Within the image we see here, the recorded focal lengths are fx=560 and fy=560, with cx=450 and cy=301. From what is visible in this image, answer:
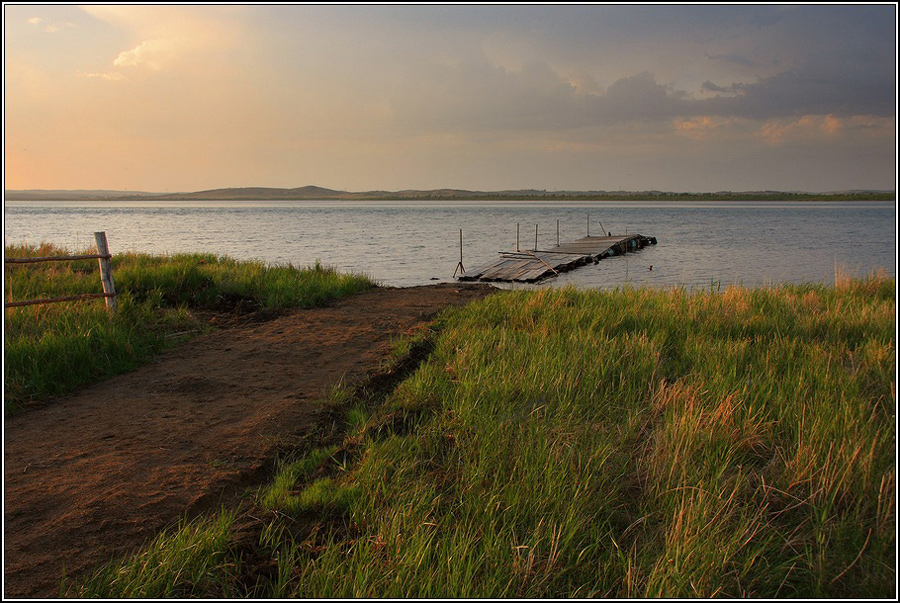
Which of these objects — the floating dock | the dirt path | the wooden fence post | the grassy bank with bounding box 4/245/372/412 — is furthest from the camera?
the floating dock

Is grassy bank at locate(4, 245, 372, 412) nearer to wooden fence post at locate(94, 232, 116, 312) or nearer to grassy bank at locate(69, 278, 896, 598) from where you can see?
wooden fence post at locate(94, 232, 116, 312)

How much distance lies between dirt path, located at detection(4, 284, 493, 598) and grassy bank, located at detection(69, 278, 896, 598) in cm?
38

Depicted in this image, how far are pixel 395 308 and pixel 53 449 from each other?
24.4ft

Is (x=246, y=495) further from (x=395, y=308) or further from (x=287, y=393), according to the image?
(x=395, y=308)

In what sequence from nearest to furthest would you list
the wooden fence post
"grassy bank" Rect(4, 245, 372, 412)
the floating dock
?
1. "grassy bank" Rect(4, 245, 372, 412)
2. the wooden fence post
3. the floating dock

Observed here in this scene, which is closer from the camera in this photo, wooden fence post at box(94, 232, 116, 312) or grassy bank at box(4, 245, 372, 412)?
→ grassy bank at box(4, 245, 372, 412)

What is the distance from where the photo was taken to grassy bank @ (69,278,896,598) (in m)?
3.22

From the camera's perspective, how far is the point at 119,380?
6.93 m

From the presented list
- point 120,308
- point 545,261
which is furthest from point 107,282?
point 545,261

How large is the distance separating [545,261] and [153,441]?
21.4 metres

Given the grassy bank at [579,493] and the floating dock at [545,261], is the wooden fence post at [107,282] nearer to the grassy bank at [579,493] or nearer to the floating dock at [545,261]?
the grassy bank at [579,493]

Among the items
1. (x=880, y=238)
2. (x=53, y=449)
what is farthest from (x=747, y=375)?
(x=880, y=238)

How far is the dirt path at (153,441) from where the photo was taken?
368 centimetres

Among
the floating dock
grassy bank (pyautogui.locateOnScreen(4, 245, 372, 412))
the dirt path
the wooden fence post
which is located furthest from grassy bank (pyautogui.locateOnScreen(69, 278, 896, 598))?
the floating dock
